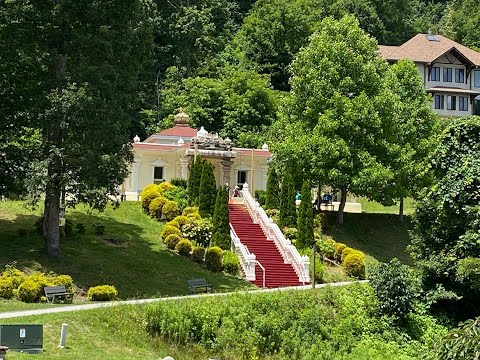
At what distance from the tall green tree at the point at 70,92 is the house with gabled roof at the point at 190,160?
1425 cm

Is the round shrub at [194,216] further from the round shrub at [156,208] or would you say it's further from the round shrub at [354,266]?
the round shrub at [354,266]

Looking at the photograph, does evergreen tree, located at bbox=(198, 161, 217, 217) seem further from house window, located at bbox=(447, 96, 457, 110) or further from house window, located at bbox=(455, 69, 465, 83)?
house window, located at bbox=(455, 69, 465, 83)

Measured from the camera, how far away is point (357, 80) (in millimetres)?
43625

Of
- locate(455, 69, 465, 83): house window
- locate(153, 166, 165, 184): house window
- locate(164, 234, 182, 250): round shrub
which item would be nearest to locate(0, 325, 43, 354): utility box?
locate(164, 234, 182, 250): round shrub

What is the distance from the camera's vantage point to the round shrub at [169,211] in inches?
1594

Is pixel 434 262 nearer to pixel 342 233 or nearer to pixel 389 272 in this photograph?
pixel 389 272

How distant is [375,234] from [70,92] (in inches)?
859

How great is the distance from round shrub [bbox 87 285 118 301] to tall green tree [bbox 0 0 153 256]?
4023 millimetres

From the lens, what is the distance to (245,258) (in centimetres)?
3556

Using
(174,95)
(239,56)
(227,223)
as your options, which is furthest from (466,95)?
(227,223)

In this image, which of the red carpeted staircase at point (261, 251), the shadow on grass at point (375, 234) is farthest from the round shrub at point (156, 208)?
the shadow on grass at point (375, 234)

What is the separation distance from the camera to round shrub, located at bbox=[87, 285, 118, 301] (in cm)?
2811

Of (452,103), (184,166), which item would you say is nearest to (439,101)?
(452,103)

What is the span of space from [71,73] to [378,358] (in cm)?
1622
